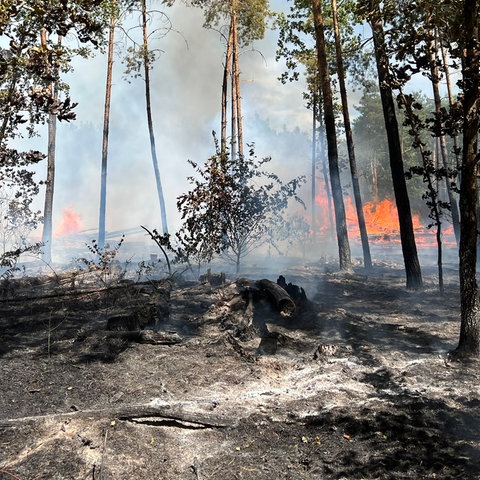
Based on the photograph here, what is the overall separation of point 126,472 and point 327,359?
3.76m

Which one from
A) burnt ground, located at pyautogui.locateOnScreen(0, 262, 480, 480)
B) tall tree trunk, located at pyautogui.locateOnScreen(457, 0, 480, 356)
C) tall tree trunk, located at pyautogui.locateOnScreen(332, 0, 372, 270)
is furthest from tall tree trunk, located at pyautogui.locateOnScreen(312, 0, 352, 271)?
tall tree trunk, located at pyautogui.locateOnScreen(457, 0, 480, 356)

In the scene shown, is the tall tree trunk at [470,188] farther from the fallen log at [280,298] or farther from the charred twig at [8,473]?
the charred twig at [8,473]

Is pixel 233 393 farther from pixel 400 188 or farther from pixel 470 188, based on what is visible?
pixel 400 188

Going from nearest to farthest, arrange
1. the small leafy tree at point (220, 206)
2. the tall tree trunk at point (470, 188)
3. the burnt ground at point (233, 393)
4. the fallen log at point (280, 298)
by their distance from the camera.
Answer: the burnt ground at point (233, 393) < the tall tree trunk at point (470, 188) < the fallen log at point (280, 298) < the small leafy tree at point (220, 206)

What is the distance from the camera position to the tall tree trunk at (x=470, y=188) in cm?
625

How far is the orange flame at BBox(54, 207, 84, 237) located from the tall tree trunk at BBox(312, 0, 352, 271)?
30.9 m

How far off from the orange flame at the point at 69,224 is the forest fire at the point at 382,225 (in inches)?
924

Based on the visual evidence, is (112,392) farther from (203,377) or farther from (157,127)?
(157,127)

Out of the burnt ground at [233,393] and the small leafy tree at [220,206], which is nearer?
the burnt ground at [233,393]

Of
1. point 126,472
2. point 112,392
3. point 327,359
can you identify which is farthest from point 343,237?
point 126,472

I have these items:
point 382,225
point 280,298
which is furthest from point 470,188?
point 382,225

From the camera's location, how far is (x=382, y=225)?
1692 inches

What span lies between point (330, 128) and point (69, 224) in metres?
33.6

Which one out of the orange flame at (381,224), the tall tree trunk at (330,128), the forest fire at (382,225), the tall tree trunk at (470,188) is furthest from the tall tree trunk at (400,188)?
the orange flame at (381,224)
